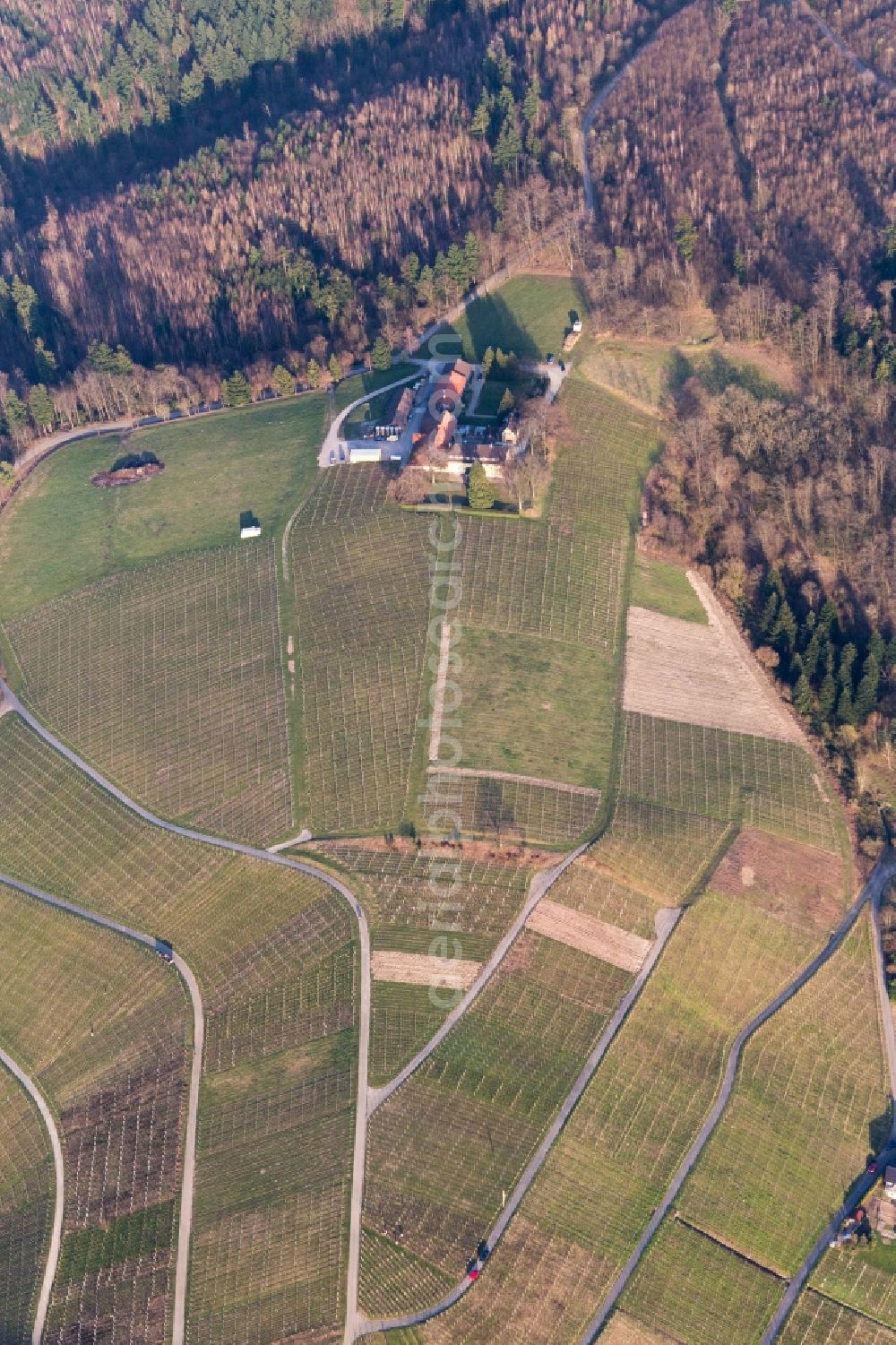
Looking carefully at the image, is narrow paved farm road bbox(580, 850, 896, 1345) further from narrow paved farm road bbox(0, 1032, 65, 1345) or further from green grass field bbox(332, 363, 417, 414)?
green grass field bbox(332, 363, 417, 414)

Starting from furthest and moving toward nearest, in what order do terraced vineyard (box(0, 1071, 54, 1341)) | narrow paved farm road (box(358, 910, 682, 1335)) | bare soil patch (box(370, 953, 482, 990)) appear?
bare soil patch (box(370, 953, 482, 990)) → terraced vineyard (box(0, 1071, 54, 1341)) → narrow paved farm road (box(358, 910, 682, 1335))

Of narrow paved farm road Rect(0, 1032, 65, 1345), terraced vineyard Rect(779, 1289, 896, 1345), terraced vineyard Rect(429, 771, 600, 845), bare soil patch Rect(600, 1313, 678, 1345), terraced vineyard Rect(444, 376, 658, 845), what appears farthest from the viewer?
terraced vineyard Rect(444, 376, 658, 845)

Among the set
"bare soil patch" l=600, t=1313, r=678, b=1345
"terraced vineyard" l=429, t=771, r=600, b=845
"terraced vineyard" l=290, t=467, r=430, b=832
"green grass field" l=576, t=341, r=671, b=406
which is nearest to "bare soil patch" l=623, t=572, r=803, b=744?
"terraced vineyard" l=429, t=771, r=600, b=845

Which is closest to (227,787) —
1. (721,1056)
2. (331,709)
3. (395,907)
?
(331,709)

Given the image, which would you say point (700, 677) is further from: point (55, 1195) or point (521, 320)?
point (55, 1195)

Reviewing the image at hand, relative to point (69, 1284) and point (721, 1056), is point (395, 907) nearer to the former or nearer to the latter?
point (721, 1056)

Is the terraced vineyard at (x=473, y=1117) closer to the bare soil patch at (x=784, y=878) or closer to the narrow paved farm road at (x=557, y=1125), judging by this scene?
the narrow paved farm road at (x=557, y=1125)
